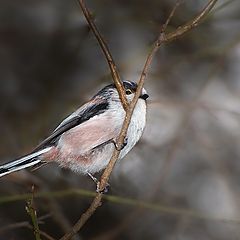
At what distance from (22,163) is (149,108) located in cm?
152

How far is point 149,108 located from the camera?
480 cm

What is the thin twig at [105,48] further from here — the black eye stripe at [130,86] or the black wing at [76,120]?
the black wing at [76,120]

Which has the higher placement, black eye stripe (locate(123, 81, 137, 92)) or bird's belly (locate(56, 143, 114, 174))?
black eye stripe (locate(123, 81, 137, 92))

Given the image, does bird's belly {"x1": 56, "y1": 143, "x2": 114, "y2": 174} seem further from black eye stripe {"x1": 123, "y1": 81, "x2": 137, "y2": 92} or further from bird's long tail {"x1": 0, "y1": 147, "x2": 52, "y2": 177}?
black eye stripe {"x1": 123, "y1": 81, "x2": 137, "y2": 92}

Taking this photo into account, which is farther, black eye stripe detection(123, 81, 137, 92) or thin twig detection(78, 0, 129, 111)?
black eye stripe detection(123, 81, 137, 92)

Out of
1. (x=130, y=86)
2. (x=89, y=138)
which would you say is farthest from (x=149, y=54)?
(x=89, y=138)

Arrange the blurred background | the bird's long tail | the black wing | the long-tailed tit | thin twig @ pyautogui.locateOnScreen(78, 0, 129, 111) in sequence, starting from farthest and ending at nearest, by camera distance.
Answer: the blurred background, the black wing, the long-tailed tit, the bird's long tail, thin twig @ pyautogui.locateOnScreen(78, 0, 129, 111)

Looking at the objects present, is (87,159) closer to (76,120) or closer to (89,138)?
(89,138)

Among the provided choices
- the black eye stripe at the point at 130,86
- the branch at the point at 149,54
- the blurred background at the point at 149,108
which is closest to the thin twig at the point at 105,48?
the branch at the point at 149,54

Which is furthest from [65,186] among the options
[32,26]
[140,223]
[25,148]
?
A: [32,26]

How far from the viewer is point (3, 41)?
20.0 feet

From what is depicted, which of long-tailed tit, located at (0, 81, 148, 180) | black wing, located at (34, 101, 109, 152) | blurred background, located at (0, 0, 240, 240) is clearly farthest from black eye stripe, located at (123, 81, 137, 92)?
blurred background, located at (0, 0, 240, 240)

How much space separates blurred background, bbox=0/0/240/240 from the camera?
4.71m

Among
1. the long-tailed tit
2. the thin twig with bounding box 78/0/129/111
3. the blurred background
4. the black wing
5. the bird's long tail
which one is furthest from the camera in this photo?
the blurred background
